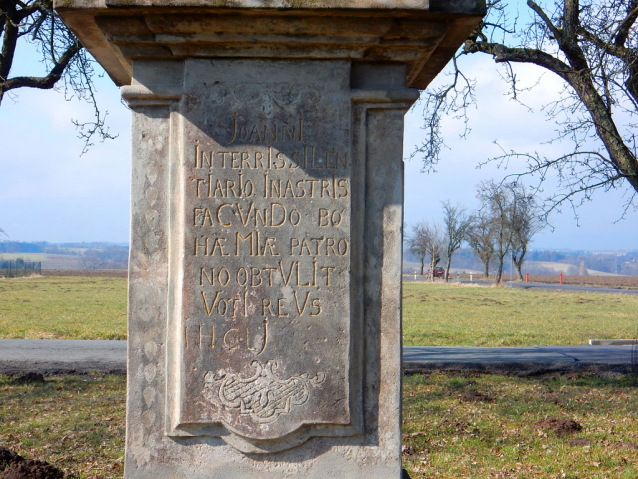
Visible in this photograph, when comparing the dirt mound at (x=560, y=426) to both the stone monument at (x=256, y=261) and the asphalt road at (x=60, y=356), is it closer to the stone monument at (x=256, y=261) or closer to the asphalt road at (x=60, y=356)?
the stone monument at (x=256, y=261)

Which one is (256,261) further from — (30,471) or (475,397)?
(475,397)

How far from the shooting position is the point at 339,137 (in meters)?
3.10

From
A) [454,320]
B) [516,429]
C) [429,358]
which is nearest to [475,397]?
[516,429]

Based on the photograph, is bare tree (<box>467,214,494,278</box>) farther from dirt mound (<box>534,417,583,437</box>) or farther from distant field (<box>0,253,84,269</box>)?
distant field (<box>0,253,84,269</box>)

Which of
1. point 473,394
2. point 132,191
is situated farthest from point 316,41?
point 473,394

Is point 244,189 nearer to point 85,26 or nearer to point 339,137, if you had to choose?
point 339,137

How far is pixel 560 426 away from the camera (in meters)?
6.10

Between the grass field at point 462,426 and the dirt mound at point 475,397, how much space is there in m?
0.01

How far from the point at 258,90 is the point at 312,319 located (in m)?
1.18

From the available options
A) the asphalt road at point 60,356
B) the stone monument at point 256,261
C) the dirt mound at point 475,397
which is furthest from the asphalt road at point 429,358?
the stone monument at point 256,261

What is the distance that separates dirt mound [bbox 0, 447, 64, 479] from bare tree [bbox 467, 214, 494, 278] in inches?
1849

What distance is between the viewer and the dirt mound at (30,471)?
404 cm

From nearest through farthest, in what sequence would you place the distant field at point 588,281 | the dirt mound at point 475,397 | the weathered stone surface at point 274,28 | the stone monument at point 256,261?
1. the weathered stone surface at point 274,28
2. the stone monument at point 256,261
3. the dirt mound at point 475,397
4. the distant field at point 588,281

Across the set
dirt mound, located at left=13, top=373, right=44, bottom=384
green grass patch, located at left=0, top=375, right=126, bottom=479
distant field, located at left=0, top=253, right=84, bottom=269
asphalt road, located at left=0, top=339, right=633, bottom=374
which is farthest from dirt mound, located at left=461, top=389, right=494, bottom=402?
distant field, located at left=0, top=253, right=84, bottom=269
